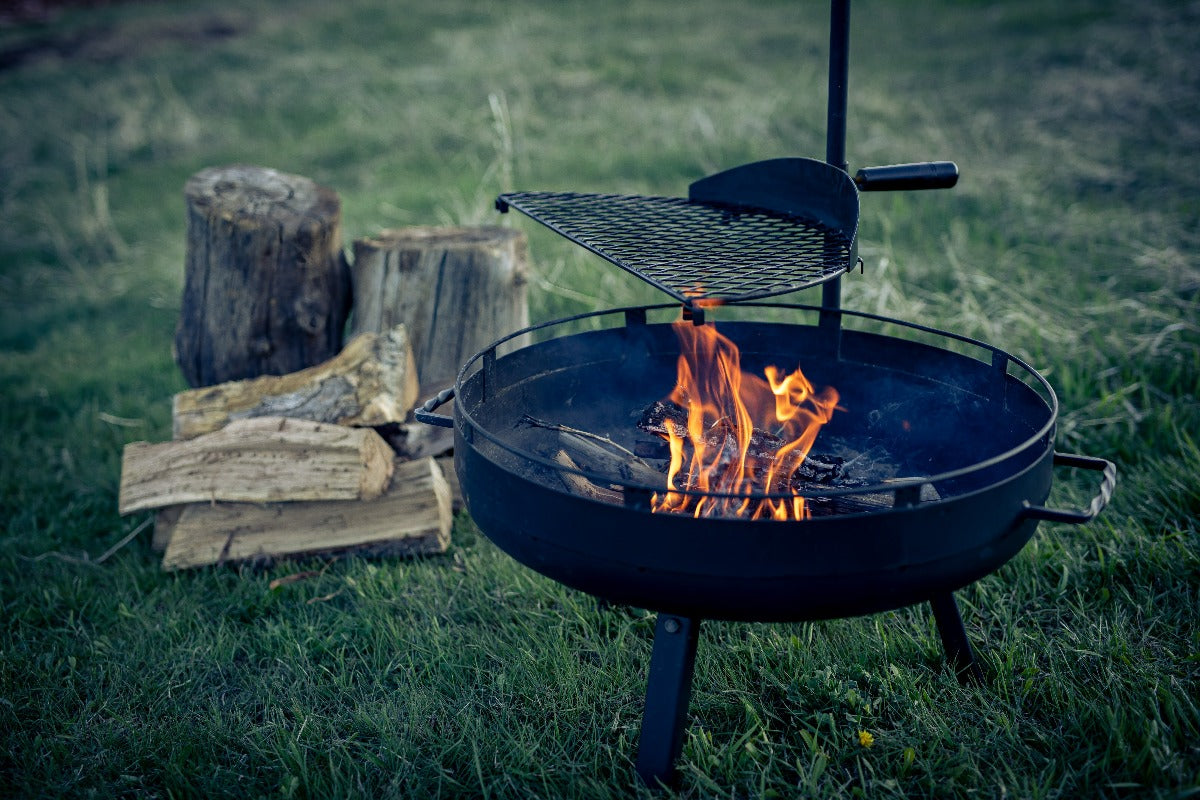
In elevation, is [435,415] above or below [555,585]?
above

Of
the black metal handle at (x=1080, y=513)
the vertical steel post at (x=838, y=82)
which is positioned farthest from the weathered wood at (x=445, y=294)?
the black metal handle at (x=1080, y=513)

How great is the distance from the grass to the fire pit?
0.34 metres

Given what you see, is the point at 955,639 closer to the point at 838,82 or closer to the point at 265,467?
the point at 838,82

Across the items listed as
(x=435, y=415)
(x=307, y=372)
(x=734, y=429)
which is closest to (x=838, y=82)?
(x=734, y=429)

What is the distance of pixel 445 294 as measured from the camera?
142 inches

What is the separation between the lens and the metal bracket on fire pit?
1871 mm

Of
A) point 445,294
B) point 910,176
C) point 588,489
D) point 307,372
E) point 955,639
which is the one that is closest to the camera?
point 910,176

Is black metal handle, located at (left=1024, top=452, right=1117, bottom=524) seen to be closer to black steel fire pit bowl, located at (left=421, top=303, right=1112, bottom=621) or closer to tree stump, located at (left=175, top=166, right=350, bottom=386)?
black steel fire pit bowl, located at (left=421, top=303, right=1112, bottom=621)

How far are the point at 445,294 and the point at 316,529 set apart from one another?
1.02m

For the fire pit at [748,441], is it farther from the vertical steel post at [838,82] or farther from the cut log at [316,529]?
the cut log at [316,529]

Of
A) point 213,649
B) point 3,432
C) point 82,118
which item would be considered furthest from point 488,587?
point 82,118

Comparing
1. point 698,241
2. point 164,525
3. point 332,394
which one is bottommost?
point 164,525

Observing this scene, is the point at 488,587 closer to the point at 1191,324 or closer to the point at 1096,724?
the point at 1096,724

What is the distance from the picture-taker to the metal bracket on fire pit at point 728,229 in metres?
1.87
